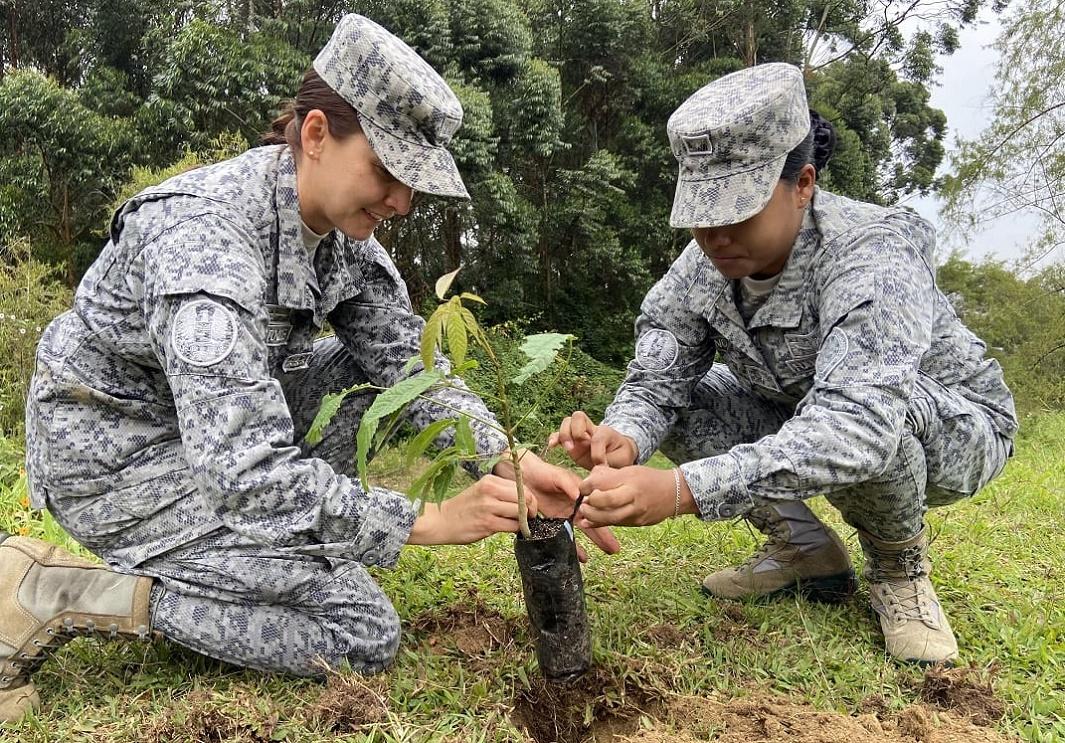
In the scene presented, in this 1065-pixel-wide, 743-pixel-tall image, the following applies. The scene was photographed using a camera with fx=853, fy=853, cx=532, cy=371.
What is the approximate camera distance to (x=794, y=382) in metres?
2.35

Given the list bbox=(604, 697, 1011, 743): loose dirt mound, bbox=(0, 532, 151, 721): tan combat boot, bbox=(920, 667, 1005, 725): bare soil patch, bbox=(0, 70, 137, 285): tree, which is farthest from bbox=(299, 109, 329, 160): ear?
bbox=(0, 70, 137, 285): tree

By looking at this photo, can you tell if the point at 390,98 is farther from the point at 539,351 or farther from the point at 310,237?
the point at 539,351

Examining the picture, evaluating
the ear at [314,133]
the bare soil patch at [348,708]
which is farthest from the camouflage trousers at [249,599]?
the ear at [314,133]

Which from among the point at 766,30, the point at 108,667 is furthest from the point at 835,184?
the point at 108,667

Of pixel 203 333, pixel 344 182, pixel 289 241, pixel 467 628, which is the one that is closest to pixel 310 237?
pixel 289 241

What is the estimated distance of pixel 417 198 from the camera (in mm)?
10383

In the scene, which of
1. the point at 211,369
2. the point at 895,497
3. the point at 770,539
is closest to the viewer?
the point at 211,369

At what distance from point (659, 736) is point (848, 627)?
0.88 m

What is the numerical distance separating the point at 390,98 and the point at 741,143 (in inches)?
32.5

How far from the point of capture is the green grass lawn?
187 cm

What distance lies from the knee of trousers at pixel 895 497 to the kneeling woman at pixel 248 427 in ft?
Answer: 2.58

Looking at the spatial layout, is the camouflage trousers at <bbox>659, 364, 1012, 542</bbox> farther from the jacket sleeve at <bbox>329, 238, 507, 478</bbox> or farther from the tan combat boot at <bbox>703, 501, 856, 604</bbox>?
the jacket sleeve at <bbox>329, 238, 507, 478</bbox>

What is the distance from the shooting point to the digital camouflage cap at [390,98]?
1880mm

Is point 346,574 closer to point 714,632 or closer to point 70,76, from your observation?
point 714,632
